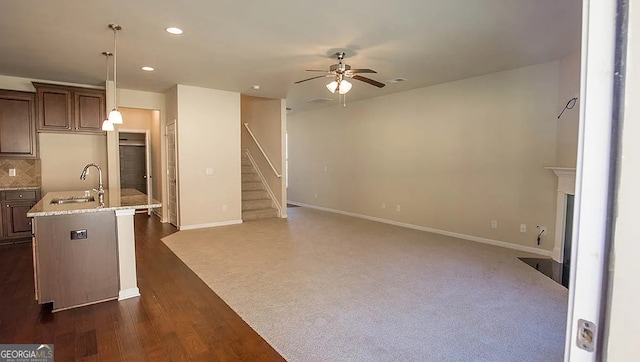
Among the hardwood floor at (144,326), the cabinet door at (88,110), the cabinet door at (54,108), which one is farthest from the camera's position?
the cabinet door at (88,110)

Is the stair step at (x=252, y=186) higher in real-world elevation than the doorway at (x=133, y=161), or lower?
lower

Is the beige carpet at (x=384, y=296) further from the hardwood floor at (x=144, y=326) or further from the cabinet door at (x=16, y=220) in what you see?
the cabinet door at (x=16, y=220)

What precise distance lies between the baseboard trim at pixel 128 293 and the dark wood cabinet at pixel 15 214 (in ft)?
10.7

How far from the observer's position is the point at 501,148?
17.1ft

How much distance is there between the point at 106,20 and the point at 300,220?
4965mm

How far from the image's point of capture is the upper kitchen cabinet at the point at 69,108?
5.32m

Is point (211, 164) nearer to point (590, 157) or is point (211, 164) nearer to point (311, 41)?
point (311, 41)

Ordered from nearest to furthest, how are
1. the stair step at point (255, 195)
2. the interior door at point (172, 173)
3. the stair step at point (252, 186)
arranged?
the interior door at point (172, 173) → the stair step at point (255, 195) → the stair step at point (252, 186)

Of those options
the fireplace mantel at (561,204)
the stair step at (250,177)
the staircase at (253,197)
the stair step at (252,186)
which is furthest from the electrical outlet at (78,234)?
the fireplace mantel at (561,204)

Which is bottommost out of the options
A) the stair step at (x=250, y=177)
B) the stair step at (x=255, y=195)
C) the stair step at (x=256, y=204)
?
the stair step at (x=256, y=204)

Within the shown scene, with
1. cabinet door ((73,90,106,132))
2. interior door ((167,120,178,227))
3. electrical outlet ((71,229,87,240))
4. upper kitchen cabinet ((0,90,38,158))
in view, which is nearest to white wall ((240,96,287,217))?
interior door ((167,120,178,227))

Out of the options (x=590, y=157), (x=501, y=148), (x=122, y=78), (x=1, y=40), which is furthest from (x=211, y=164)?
(x=590, y=157)

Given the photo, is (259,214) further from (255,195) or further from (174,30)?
(174,30)

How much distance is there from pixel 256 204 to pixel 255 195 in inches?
12.6
